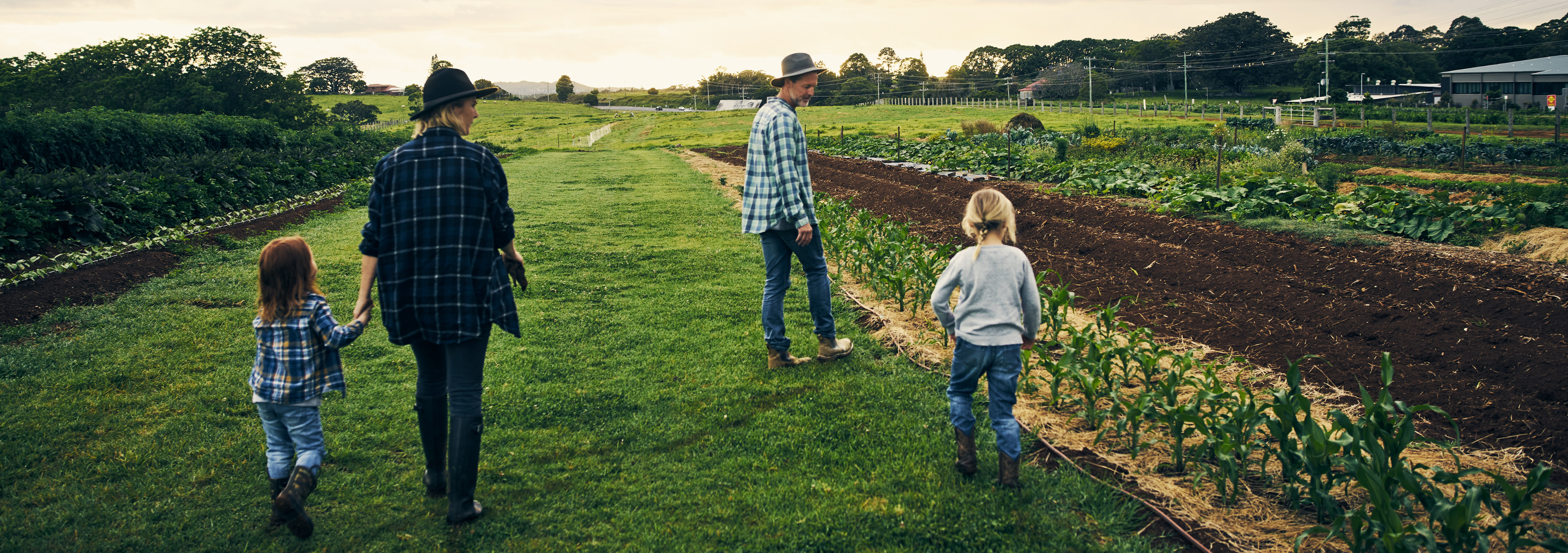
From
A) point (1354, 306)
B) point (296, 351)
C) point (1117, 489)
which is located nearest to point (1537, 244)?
point (1354, 306)

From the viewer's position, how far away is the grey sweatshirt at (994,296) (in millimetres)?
3299

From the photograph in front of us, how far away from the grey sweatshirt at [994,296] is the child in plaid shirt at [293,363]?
2384mm

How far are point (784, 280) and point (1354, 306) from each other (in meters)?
4.61

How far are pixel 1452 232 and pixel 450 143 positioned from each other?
33.1 ft

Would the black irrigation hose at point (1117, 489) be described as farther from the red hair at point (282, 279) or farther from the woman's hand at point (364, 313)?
the red hair at point (282, 279)

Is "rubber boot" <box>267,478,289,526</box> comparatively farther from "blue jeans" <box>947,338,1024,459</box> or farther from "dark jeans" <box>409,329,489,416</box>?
"blue jeans" <box>947,338,1024,459</box>

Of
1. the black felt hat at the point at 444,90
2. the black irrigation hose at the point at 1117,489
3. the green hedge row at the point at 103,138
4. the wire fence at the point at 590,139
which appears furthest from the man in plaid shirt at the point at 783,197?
the wire fence at the point at 590,139

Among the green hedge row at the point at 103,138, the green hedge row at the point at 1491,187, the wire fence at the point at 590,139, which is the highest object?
the wire fence at the point at 590,139

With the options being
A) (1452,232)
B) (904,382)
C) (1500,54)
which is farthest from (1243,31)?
(904,382)

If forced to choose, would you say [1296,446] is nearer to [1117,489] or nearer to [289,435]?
[1117,489]

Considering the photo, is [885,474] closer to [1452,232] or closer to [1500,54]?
[1452,232]

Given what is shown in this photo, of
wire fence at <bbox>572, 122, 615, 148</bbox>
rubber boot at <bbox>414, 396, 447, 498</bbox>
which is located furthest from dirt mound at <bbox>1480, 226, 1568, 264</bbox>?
wire fence at <bbox>572, 122, 615, 148</bbox>

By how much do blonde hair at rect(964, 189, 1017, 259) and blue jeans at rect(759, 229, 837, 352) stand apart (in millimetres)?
1549

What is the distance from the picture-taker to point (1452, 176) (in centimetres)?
1855
